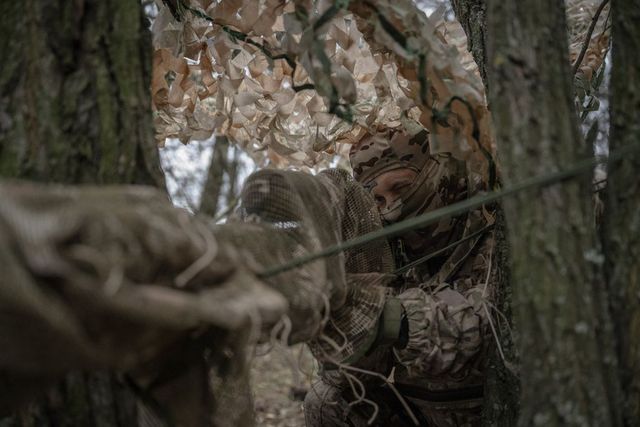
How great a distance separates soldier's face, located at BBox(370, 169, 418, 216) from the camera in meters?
2.32

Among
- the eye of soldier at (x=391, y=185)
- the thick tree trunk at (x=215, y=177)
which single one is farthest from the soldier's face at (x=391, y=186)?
the thick tree trunk at (x=215, y=177)

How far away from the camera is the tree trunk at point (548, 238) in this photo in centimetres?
107

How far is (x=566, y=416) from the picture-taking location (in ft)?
3.48

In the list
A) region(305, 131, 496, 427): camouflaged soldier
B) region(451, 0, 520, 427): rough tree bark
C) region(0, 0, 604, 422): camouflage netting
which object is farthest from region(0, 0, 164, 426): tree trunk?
region(451, 0, 520, 427): rough tree bark

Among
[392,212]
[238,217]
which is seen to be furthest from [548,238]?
[392,212]

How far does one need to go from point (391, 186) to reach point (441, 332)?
0.64 meters

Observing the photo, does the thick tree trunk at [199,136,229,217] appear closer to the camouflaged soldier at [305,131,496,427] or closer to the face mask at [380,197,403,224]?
the camouflaged soldier at [305,131,496,427]

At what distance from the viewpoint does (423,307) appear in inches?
74.7

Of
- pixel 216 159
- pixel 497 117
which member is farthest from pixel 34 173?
pixel 216 159

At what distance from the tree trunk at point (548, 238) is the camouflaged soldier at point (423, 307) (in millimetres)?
616

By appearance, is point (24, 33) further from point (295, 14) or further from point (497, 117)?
point (497, 117)

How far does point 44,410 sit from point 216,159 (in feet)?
20.0

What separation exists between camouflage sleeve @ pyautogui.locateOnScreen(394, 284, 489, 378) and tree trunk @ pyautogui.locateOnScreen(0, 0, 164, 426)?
0.88 m

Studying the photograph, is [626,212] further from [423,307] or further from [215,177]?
[215,177]
